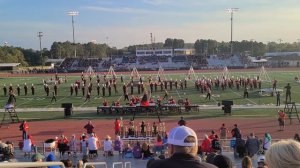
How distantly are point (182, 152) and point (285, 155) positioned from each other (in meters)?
0.77

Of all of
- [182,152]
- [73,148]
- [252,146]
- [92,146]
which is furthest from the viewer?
[73,148]

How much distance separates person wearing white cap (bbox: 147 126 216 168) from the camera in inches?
116

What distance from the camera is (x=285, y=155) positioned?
2479 millimetres

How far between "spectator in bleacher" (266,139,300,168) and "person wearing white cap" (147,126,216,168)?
1.87ft

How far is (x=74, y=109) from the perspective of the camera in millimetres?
30484

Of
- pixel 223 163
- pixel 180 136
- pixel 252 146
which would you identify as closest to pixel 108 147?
pixel 252 146

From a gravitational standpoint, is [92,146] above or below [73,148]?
above

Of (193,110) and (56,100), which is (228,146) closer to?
(193,110)

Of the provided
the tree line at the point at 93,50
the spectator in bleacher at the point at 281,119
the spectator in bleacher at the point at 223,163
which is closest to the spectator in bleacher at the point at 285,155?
the spectator in bleacher at the point at 223,163

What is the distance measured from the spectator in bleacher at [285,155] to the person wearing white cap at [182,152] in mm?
571

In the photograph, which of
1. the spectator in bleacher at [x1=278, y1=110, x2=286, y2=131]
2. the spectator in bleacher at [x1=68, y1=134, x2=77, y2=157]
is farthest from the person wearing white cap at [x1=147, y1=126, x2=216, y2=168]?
the spectator in bleacher at [x1=278, y1=110, x2=286, y2=131]

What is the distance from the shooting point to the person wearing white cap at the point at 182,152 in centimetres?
294

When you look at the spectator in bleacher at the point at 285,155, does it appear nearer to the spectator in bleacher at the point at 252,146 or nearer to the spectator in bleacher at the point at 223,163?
the spectator in bleacher at the point at 223,163

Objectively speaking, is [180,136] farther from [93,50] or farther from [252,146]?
[93,50]
